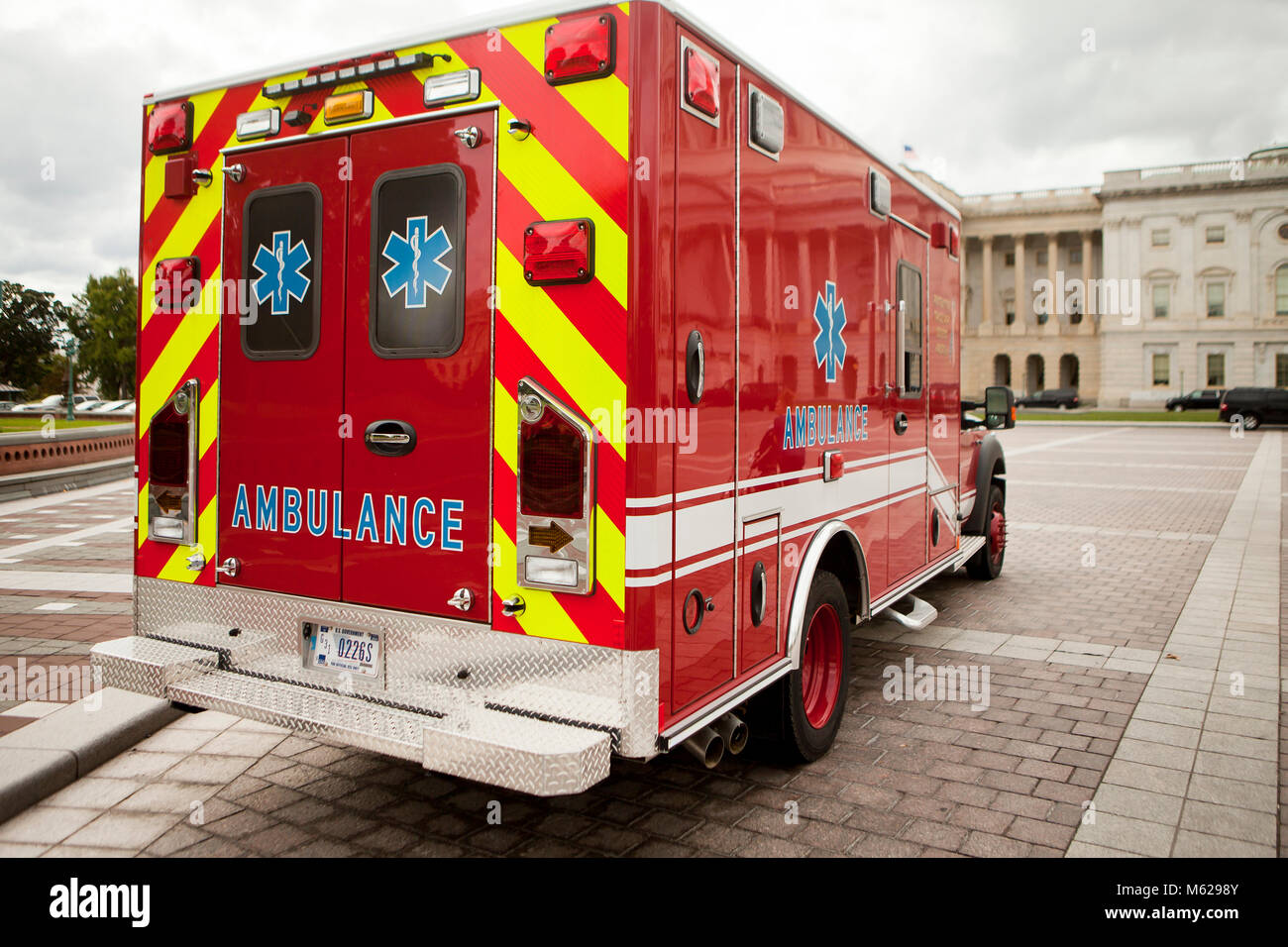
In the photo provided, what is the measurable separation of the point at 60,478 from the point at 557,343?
50.3 feet

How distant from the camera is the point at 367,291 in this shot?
11.5 feet

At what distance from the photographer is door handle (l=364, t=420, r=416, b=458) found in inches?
135

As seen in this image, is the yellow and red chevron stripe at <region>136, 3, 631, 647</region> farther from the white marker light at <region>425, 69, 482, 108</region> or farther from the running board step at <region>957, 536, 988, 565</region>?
the running board step at <region>957, 536, 988, 565</region>

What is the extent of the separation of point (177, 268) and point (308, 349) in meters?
0.82

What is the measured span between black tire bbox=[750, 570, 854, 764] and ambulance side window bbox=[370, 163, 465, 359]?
1946 mm

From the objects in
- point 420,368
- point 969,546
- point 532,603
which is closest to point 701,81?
point 420,368

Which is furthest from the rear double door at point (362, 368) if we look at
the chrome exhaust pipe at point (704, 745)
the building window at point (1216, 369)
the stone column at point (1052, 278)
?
the stone column at point (1052, 278)

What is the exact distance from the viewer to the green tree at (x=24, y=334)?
71.1 feet

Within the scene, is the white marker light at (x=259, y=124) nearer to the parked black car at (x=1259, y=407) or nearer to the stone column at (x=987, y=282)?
the parked black car at (x=1259, y=407)

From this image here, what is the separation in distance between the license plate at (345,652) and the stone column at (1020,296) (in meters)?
82.0

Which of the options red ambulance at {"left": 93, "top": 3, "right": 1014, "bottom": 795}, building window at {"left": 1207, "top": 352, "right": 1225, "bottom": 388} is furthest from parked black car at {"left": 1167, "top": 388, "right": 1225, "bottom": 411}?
red ambulance at {"left": 93, "top": 3, "right": 1014, "bottom": 795}

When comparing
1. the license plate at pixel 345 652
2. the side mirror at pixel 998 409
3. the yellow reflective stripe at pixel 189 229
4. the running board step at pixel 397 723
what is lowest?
the running board step at pixel 397 723

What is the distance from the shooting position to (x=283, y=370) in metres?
3.72

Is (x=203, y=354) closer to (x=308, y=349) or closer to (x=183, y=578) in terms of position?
(x=308, y=349)
